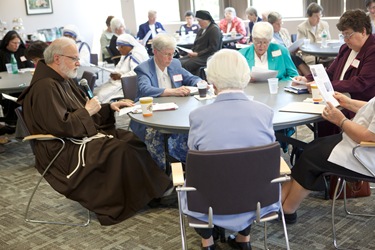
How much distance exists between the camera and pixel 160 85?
169 inches

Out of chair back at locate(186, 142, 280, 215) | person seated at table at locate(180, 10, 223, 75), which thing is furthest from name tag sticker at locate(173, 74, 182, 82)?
person seated at table at locate(180, 10, 223, 75)

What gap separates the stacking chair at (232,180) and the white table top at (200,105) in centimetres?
69

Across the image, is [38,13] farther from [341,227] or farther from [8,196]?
[341,227]

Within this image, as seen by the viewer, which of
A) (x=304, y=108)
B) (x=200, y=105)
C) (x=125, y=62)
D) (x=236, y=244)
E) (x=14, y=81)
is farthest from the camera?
(x=125, y=62)

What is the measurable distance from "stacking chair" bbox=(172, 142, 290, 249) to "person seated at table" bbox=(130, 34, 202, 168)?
1644 mm

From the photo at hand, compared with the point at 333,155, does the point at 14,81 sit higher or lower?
higher

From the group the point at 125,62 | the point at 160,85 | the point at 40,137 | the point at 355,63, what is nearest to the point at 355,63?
the point at 355,63

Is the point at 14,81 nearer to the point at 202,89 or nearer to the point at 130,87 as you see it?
the point at 130,87

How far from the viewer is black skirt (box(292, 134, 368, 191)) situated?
3.12m

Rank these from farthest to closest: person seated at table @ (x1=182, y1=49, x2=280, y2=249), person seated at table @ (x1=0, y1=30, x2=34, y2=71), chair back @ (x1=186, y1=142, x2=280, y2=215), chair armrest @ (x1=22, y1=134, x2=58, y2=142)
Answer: person seated at table @ (x1=0, y1=30, x2=34, y2=71)
chair armrest @ (x1=22, y1=134, x2=58, y2=142)
person seated at table @ (x1=182, y1=49, x2=280, y2=249)
chair back @ (x1=186, y1=142, x2=280, y2=215)

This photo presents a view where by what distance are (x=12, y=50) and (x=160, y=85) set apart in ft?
11.6

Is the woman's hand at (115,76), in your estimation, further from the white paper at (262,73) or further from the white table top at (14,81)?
the white paper at (262,73)

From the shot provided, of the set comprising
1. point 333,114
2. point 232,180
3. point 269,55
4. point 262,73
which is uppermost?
point 269,55

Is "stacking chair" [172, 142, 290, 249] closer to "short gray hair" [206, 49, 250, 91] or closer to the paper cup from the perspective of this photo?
"short gray hair" [206, 49, 250, 91]
